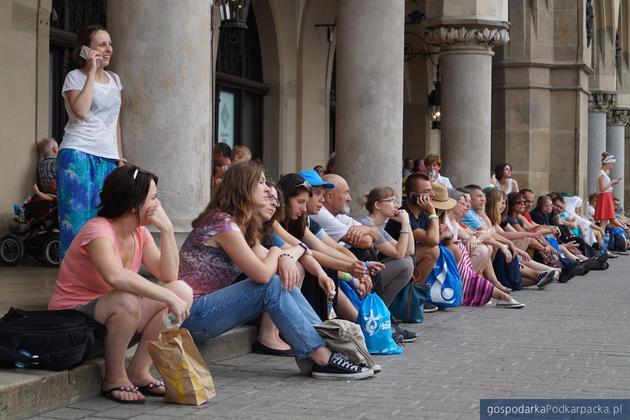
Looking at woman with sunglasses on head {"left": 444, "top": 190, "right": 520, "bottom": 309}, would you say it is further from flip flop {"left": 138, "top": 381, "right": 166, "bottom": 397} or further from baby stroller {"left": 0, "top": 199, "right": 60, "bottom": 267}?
flip flop {"left": 138, "top": 381, "right": 166, "bottom": 397}

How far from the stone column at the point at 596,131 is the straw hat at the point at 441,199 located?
16.2 metres

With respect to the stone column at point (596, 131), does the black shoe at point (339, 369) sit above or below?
below

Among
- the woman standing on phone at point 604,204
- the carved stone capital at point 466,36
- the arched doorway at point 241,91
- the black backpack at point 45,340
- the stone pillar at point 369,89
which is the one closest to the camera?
the black backpack at point 45,340

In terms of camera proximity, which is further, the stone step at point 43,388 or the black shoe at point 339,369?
the black shoe at point 339,369

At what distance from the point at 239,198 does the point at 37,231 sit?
569 centimetres

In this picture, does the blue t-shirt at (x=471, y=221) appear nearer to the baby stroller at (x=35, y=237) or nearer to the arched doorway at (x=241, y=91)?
the baby stroller at (x=35, y=237)

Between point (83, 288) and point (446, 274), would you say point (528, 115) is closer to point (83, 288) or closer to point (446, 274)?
point (446, 274)

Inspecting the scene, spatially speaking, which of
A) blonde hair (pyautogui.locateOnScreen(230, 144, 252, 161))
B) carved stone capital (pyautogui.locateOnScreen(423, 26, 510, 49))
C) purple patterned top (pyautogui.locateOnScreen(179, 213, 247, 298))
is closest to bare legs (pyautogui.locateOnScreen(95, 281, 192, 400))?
purple patterned top (pyautogui.locateOnScreen(179, 213, 247, 298))

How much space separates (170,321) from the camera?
235 inches

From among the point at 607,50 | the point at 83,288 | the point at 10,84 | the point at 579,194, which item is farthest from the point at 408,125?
the point at 83,288

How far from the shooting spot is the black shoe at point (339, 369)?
267 inches

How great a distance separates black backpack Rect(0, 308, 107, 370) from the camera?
5.58 metres

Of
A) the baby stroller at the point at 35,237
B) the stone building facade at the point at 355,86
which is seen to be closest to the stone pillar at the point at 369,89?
the stone building facade at the point at 355,86

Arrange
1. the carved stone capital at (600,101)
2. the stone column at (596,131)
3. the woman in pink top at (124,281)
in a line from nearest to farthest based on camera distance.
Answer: the woman in pink top at (124,281), the stone column at (596,131), the carved stone capital at (600,101)
